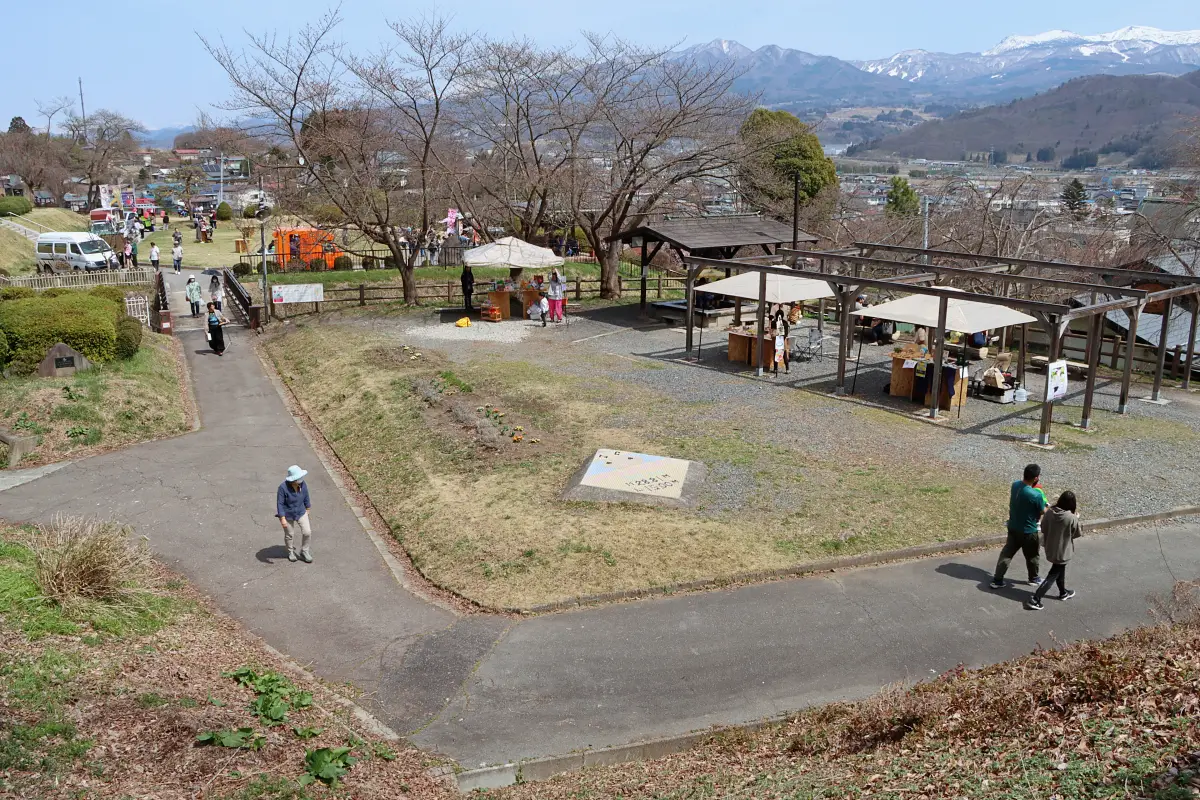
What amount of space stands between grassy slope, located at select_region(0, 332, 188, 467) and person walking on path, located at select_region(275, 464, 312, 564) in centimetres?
651

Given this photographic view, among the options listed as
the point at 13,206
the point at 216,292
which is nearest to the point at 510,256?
the point at 216,292

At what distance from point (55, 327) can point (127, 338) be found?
150cm

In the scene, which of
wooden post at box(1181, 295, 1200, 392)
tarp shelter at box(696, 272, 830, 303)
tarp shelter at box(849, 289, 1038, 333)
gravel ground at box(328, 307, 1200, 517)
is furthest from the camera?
tarp shelter at box(696, 272, 830, 303)

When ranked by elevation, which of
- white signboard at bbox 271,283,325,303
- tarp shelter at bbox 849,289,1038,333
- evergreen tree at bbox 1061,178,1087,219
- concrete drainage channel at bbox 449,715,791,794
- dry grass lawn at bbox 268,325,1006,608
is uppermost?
evergreen tree at bbox 1061,178,1087,219

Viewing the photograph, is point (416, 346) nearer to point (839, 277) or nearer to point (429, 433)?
point (429, 433)

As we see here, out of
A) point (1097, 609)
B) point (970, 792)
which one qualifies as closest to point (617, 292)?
point (1097, 609)

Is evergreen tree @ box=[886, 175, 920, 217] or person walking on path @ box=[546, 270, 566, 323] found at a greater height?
evergreen tree @ box=[886, 175, 920, 217]

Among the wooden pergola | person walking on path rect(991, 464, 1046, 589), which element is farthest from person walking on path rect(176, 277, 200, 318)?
person walking on path rect(991, 464, 1046, 589)

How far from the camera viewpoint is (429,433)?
15.9m

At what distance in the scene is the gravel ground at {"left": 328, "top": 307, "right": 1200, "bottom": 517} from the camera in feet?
44.1

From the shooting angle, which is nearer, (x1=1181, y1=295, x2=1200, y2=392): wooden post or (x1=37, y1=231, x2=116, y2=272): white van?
(x1=1181, y1=295, x2=1200, y2=392): wooden post

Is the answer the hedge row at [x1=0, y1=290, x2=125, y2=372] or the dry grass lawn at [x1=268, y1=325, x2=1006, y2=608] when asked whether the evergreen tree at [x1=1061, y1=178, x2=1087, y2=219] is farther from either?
the hedge row at [x1=0, y1=290, x2=125, y2=372]

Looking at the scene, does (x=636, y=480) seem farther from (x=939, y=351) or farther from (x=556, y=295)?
(x=556, y=295)

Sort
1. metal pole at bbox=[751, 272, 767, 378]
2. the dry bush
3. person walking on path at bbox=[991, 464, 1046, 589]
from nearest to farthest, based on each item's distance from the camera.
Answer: the dry bush < person walking on path at bbox=[991, 464, 1046, 589] < metal pole at bbox=[751, 272, 767, 378]
